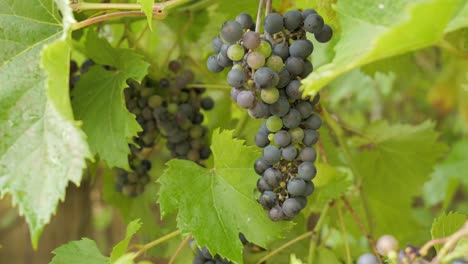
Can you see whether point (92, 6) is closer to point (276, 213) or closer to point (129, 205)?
point (276, 213)

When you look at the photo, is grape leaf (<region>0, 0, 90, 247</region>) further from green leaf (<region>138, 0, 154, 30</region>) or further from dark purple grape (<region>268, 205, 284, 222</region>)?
dark purple grape (<region>268, 205, 284, 222</region>)

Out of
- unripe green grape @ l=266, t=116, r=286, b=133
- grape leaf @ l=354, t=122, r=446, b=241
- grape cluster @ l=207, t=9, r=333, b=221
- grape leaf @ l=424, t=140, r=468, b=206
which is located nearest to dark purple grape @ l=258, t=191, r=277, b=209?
grape cluster @ l=207, t=9, r=333, b=221

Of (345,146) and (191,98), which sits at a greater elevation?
(191,98)

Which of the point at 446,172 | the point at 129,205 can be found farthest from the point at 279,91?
the point at 446,172

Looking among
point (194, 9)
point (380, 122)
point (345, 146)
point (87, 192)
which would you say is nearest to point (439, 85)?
point (380, 122)

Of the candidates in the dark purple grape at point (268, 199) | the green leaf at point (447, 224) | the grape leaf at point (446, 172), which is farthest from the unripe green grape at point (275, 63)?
the grape leaf at point (446, 172)

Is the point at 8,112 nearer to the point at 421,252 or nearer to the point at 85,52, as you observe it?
the point at 85,52
